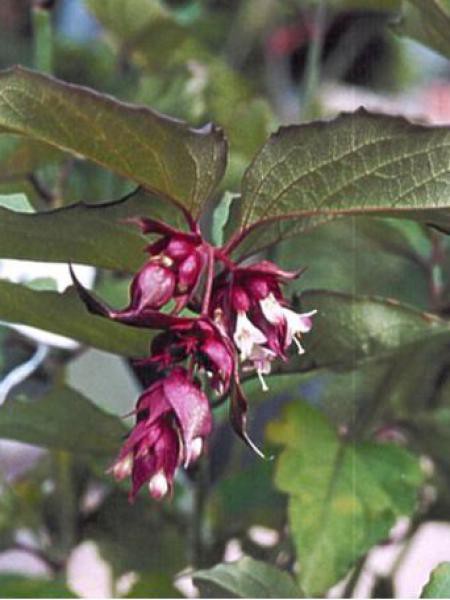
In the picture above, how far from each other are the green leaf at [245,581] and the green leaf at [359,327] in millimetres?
68

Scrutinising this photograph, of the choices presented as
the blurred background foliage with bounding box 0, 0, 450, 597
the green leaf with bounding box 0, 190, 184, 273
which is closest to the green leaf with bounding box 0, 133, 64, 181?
the blurred background foliage with bounding box 0, 0, 450, 597

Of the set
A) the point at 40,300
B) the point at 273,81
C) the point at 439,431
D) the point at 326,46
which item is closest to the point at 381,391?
the point at 439,431

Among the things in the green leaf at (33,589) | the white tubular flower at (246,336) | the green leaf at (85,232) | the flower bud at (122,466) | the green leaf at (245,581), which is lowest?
the green leaf at (33,589)

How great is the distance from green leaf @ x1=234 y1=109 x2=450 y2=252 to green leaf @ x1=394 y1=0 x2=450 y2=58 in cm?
8

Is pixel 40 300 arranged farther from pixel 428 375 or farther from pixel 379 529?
pixel 428 375

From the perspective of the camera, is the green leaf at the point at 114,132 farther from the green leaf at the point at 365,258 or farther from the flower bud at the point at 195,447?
the green leaf at the point at 365,258

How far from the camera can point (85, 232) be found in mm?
339

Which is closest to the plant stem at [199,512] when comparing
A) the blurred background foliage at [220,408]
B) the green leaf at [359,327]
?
the blurred background foliage at [220,408]

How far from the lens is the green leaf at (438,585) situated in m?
0.36

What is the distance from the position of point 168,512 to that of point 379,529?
0.15m

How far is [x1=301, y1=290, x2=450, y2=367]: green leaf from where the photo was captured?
0.39 metres

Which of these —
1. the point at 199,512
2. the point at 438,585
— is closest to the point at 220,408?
the point at 199,512

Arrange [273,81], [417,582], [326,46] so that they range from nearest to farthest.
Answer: [417,582], [273,81], [326,46]

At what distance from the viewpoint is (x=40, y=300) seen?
0.36m
